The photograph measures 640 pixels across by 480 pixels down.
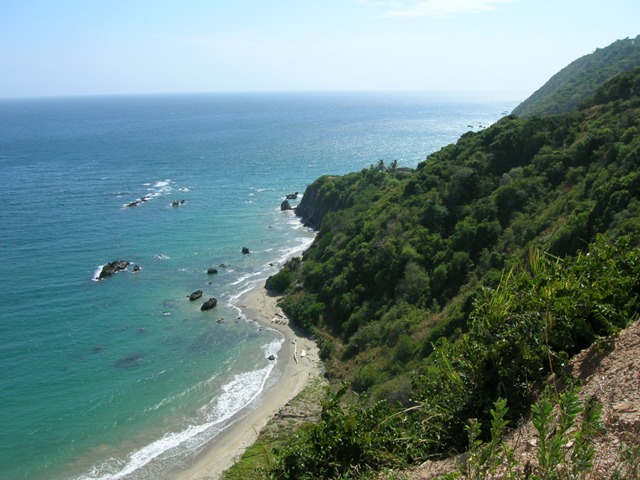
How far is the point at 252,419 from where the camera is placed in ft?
94.2

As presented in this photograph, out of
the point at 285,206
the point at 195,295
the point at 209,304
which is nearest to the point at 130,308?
the point at 195,295

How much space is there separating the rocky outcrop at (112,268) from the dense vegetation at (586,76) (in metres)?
62.1

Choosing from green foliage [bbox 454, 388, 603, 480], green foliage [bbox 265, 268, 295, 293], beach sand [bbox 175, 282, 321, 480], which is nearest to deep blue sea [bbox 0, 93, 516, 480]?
beach sand [bbox 175, 282, 321, 480]

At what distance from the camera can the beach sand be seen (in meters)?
25.1

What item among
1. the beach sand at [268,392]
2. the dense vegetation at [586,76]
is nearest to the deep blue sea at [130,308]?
the beach sand at [268,392]

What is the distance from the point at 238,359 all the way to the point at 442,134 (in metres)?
137

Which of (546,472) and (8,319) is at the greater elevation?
(546,472)

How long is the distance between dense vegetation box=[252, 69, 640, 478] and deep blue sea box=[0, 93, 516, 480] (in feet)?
26.2

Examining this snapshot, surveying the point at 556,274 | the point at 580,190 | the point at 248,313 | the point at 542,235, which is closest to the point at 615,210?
the point at 542,235

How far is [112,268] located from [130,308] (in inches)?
355

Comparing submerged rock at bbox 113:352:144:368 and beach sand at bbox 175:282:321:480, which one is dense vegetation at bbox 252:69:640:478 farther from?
submerged rock at bbox 113:352:144:368

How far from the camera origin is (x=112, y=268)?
50.9 meters

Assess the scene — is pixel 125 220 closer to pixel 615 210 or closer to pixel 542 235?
pixel 542 235

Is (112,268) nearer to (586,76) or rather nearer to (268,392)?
(268,392)
